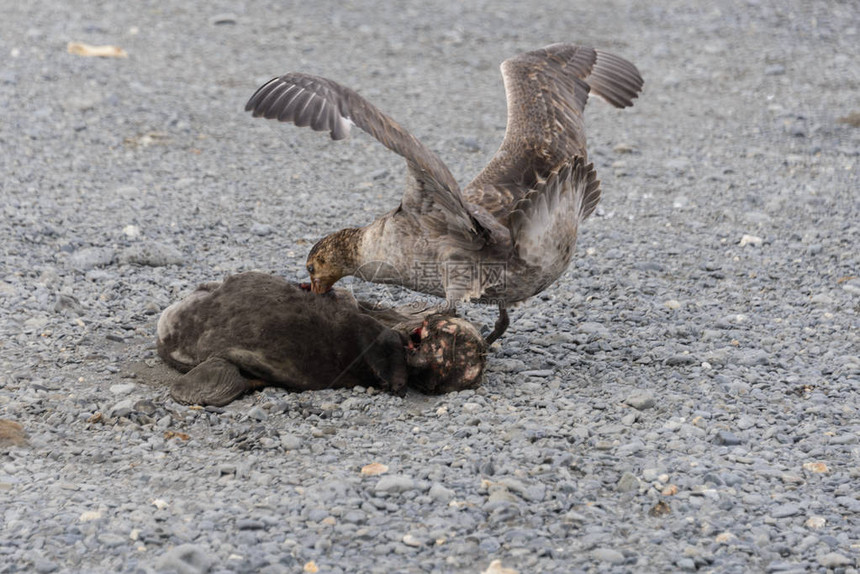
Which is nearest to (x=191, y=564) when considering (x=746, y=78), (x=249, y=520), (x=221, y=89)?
(x=249, y=520)

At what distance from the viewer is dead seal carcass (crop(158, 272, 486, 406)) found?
5.34 m

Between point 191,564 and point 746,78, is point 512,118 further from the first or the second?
point 746,78

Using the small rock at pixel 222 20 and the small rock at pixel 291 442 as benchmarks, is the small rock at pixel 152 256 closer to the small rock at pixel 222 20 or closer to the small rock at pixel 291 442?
the small rock at pixel 291 442

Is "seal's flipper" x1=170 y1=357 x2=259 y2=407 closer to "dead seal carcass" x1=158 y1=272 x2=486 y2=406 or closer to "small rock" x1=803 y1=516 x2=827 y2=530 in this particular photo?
"dead seal carcass" x1=158 y1=272 x2=486 y2=406

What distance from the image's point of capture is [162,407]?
5.18 m

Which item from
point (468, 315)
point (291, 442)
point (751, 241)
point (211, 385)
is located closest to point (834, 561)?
point (291, 442)

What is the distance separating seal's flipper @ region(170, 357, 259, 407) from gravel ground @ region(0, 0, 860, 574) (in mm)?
72

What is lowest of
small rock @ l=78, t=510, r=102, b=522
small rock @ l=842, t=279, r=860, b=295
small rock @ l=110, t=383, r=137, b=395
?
small rock @ l=110, t=383, r=137, b=395

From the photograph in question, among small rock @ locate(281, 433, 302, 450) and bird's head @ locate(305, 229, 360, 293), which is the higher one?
bird's head @ locate(305, 229, 360, 293)

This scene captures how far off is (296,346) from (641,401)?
181cm

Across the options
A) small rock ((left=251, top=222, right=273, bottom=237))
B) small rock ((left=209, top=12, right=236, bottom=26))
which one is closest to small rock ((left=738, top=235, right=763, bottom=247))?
small rock ((left=251, top=222, right=273, bottom=237))

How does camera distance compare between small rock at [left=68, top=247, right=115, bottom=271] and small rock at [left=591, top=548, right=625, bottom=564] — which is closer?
small rock at [left=591, top=548, right=625, bottom=564]

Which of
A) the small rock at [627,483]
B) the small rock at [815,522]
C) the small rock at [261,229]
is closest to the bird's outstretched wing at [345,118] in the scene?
the small rock at [627,483]

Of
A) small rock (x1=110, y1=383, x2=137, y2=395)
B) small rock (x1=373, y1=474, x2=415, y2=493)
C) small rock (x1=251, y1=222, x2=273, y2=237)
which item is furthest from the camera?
small rock (x1=251, y1=222, x2=273, y2=237)
